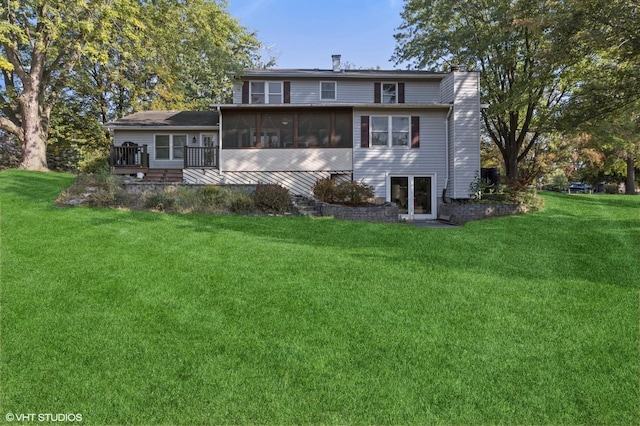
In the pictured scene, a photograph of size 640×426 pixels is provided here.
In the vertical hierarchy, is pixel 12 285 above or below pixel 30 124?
below

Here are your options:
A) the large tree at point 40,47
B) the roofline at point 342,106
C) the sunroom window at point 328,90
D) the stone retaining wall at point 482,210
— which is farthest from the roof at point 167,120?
the stone retaining wall at point 482,210

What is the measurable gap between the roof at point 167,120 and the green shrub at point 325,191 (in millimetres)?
7123

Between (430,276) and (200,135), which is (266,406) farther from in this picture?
(200,135)

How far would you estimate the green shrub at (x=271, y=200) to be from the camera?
12.8 meters

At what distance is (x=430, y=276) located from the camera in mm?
5859

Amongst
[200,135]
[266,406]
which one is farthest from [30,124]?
[266,406]

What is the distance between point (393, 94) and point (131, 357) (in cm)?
1799

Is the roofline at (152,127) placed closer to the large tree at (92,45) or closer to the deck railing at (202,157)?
the deck railing at (202,157)

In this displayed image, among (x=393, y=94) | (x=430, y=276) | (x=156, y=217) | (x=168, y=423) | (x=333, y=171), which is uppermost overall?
(x=393, y=94)

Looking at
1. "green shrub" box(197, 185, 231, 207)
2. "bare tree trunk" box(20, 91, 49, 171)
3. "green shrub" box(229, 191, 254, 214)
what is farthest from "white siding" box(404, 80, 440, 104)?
"bare tree trunk" box(20, 91, 49, 171)

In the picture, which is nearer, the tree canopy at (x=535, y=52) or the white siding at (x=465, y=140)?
the tree canopy at (x=535, y=52)

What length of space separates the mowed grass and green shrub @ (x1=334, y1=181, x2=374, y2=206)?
6.02 metres

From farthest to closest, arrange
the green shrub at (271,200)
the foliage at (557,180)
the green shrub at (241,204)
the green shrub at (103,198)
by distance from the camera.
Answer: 1. the foliage at (557,180)
2. the green shrub at (271,200)
3. the green shrub at (241,204)
4. the green shrub at (103,198)

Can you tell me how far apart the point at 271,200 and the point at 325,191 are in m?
2.42
